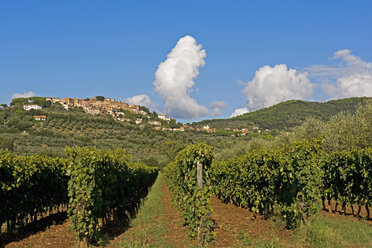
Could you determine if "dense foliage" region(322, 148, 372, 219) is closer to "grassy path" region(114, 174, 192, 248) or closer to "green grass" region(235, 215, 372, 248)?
"green grass" region(235, 215, 372, 248)

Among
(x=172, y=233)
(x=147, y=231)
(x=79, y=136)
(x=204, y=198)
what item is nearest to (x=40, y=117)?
(x=79, y=136)

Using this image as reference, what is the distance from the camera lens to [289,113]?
515 feet

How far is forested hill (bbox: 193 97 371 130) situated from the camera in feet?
458

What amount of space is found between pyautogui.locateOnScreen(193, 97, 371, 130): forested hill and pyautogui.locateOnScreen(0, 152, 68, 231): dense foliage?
129m

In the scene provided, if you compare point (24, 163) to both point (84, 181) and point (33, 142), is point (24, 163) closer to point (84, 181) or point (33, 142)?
point (84, 181)

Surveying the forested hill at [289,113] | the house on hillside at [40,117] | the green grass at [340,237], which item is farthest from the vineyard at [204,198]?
the forested hill at [289,113]

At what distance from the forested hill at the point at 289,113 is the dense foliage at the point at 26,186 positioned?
128670 mm

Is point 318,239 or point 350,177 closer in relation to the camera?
point 318,239

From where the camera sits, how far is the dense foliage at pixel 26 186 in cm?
941

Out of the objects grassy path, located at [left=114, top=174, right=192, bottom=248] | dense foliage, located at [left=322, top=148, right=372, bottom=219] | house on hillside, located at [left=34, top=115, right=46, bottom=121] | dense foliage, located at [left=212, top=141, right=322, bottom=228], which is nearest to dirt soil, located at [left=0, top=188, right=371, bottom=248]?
grassy path, located at [left=114, top=174, right=192, bottom=248]

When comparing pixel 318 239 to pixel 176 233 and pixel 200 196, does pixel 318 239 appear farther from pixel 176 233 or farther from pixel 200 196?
pixel 176 233

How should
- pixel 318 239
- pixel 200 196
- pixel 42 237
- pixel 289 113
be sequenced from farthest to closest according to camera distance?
pixel 289 113 → pixel 42 237 → pixel 200 196 → pixel 318 239

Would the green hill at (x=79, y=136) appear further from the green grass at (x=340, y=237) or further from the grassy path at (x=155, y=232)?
the green grass at (x=340, y=237)

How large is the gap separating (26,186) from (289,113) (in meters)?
159
